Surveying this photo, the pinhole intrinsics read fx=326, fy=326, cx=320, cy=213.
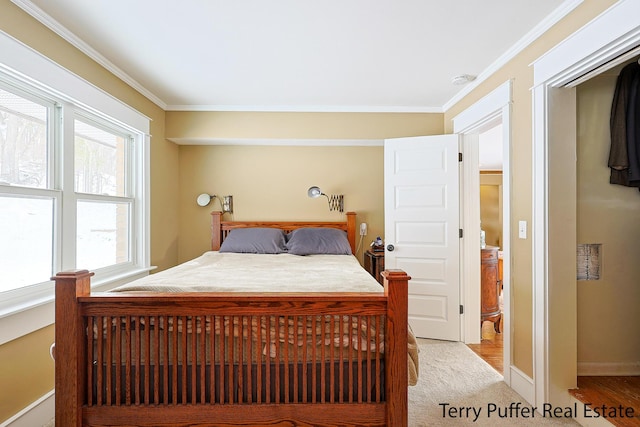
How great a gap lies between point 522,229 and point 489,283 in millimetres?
1241

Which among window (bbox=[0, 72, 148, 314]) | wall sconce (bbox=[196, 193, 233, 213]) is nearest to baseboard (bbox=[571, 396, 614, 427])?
window (bbox=[0, 72, 148, 314])

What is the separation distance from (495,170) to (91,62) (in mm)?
6792

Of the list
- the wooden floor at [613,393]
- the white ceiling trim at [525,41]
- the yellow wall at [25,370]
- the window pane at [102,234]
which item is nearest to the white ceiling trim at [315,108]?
the white ceiling trim at [525,41]

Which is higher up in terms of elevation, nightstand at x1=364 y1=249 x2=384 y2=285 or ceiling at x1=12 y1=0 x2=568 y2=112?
ceiling at x1=12 y1=0 x2=568 y2=112

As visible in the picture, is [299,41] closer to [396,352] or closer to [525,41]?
[525,41]

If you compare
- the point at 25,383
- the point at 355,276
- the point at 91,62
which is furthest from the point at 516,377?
the point at 91,62

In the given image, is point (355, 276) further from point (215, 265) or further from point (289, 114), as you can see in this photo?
point (289, 114)

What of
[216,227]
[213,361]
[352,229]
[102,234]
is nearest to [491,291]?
[352,229]

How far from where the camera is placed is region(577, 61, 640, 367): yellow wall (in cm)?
216

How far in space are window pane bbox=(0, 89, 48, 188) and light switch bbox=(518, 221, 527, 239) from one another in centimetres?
317

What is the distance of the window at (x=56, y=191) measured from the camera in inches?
73.5

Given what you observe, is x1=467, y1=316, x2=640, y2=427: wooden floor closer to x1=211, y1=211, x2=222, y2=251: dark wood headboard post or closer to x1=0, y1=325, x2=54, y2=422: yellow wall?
x1=0, y1=325, x2=54, y2=422: yellow wall

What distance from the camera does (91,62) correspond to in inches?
93.7

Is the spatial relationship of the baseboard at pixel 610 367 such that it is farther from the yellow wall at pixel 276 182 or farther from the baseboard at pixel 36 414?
the baseboard at pixel 36 414
